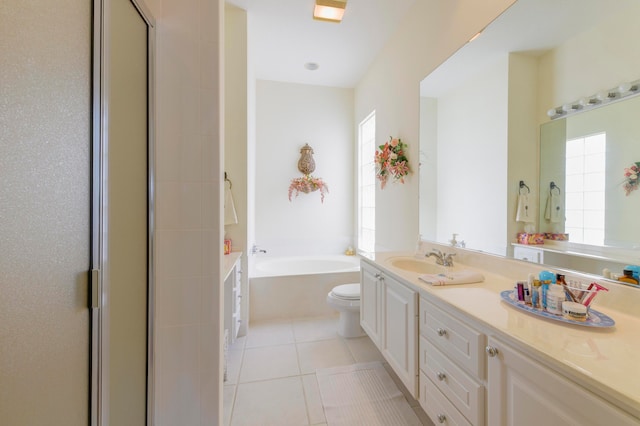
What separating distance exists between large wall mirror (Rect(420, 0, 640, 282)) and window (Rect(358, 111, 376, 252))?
4.47 ft

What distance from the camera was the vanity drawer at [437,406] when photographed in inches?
42.4

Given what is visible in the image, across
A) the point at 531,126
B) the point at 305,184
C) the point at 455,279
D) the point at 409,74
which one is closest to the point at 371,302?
the point at 455,279

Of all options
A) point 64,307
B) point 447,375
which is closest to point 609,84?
point 447,375

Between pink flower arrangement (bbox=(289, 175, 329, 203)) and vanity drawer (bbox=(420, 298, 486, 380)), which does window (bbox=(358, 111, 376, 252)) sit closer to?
pink flower arrangement (bbox=(289, 175, 329, 203))

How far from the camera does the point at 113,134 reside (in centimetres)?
81

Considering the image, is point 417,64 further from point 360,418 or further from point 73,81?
point 360,418

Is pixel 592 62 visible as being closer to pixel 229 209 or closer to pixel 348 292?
pixel 348 292

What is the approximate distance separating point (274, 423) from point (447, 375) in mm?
1048

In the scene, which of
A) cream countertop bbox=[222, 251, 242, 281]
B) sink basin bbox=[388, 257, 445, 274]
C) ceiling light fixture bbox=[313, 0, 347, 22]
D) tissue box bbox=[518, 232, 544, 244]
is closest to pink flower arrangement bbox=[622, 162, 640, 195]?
tissue box bbox=[518, 232, 544, 244]

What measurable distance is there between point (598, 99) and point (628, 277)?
73 cm

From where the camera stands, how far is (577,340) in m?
0.77

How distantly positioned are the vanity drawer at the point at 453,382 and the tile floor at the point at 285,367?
0.51 m

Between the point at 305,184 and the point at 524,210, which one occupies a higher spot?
the point at 305,184

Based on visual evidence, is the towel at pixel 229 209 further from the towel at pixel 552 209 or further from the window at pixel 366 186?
the towel at pixel 552 209
